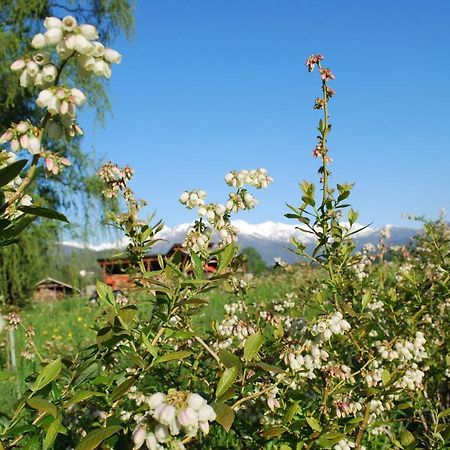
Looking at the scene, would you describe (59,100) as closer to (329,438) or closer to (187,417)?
(187,417)

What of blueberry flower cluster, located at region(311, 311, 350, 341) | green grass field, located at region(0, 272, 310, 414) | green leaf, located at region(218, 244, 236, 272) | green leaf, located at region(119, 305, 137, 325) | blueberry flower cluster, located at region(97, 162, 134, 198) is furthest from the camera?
green grass field, located at region(0, 272, 310, 414)

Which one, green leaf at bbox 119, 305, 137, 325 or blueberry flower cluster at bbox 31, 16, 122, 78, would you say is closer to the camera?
blueberry flower cluster at bbox 31, 16, 122, 78

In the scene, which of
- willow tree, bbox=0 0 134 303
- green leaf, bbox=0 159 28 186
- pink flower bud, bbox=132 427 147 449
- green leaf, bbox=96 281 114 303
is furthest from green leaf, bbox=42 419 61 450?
willow tree, bbox=0 0 134 303

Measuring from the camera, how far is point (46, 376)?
126 centimetres

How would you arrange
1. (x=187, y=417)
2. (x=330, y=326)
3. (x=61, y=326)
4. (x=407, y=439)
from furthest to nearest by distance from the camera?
1. (x=61, y=326)
2. (x=407, y=439)
3. (x=330, y=326)
4. (x=187, y=417)

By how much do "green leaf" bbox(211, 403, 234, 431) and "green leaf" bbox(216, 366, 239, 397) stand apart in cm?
10

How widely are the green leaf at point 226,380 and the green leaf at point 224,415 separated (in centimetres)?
10

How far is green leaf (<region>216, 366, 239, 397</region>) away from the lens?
46.0 inches

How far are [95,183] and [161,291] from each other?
10709mm

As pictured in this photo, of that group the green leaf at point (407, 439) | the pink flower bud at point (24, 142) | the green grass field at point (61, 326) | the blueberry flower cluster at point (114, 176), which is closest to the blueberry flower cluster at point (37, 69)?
the pink flower bud at point (24, 142)

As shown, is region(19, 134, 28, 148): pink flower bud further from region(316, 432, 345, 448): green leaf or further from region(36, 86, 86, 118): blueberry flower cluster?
region(316, 432, 345, 448): green leaf

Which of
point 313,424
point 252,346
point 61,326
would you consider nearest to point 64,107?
point 252,346

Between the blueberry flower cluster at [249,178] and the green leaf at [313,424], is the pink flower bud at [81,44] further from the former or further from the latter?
the green leaf at [313,424]

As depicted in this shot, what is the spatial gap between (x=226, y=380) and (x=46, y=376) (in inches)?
16.6
